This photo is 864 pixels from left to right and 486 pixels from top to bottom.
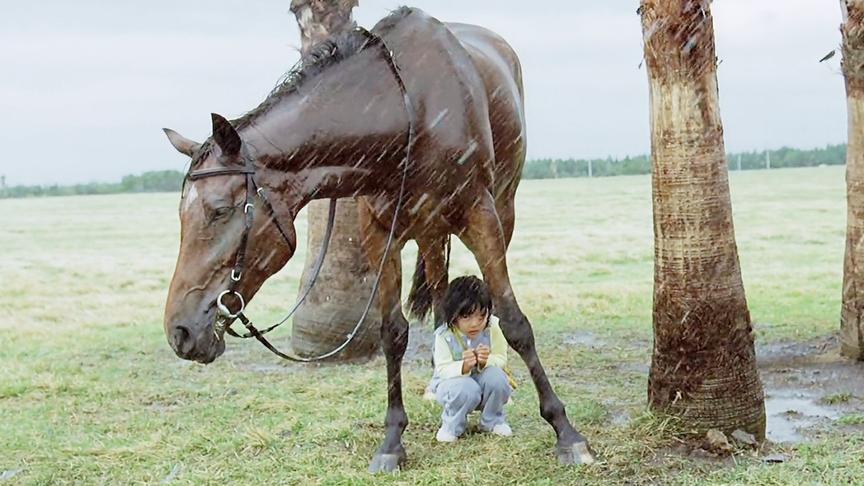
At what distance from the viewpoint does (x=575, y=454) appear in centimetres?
467

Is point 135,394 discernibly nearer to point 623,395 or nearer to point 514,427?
point 514,427

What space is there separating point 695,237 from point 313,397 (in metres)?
3.03

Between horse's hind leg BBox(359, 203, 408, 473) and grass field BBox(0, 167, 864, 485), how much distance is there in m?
0.14

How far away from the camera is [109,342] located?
9.51 m

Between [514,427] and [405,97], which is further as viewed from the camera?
[514,427]

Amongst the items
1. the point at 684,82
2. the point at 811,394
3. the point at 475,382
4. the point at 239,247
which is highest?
the point at 684,82

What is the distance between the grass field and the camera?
4680 millimetres

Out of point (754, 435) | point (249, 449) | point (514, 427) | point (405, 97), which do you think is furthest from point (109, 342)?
point (754, 435)

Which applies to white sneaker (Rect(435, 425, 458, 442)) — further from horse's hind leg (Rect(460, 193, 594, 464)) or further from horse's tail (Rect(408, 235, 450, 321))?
horse's tail (Rect(408, 235, 450, 321))

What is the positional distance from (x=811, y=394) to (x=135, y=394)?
4.80 metres

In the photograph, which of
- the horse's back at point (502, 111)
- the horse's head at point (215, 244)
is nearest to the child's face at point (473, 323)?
the horse's back at point (502, 111)

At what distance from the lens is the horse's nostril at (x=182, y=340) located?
385 centimetres

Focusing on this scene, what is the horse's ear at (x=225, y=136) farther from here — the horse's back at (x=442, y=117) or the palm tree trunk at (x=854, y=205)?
the palm tree trunk at (x=854, y=205)

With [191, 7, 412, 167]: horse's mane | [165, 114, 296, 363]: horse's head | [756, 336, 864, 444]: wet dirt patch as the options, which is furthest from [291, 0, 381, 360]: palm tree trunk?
[165, 114, 296, 363]: horse's head
